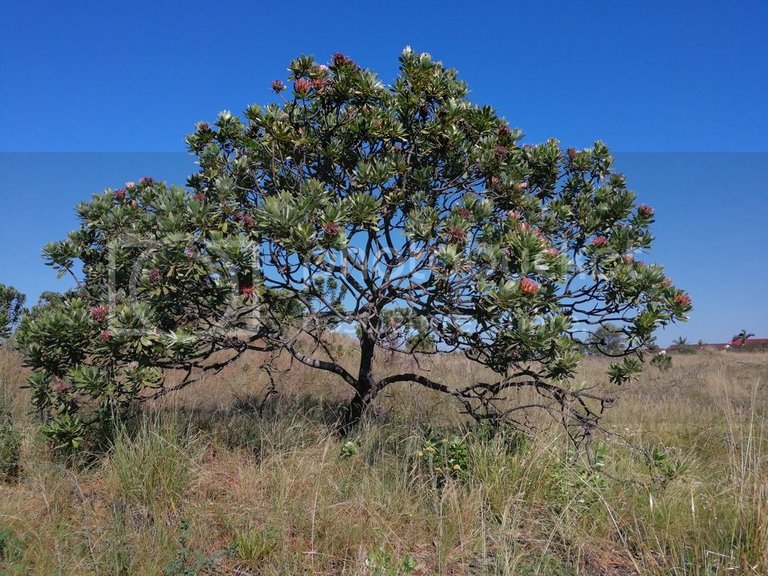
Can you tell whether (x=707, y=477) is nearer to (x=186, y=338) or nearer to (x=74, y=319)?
(x=186, y=338)

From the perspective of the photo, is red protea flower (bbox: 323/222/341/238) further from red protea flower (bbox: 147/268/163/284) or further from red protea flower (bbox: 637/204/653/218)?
red protea flower (bbox: 637/204/653/218)

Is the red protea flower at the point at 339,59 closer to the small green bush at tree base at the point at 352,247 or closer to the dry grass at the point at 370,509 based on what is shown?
the small green bush at tree base at the point at 352,247

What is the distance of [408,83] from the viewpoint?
4.33m

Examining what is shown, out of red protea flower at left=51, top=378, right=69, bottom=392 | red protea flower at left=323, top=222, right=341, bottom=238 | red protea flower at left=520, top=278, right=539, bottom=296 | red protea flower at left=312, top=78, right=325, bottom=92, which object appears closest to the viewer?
red protea flower at left=520, top=278, right=539, bottom=296

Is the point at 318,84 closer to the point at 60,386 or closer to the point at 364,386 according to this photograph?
the point at 364,386

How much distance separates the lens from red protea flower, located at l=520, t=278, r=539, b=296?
10.8ft

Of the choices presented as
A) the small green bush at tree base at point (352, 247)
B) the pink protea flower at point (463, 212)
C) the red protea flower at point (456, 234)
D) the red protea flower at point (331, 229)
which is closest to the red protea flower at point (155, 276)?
the small green bush at tree base at point (352, 247)

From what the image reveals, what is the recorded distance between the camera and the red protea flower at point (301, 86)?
13.4 feet

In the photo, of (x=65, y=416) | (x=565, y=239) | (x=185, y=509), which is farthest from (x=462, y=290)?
(x=65, y=416)

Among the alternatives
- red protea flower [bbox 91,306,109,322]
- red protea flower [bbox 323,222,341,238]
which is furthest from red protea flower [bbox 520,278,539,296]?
red protea flower [bbox 91,306,109,322]

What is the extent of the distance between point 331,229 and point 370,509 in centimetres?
190

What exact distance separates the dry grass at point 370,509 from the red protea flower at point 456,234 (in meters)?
1.52

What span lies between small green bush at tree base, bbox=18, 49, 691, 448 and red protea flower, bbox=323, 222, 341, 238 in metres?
0.01

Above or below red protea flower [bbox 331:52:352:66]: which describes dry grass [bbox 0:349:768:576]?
below
